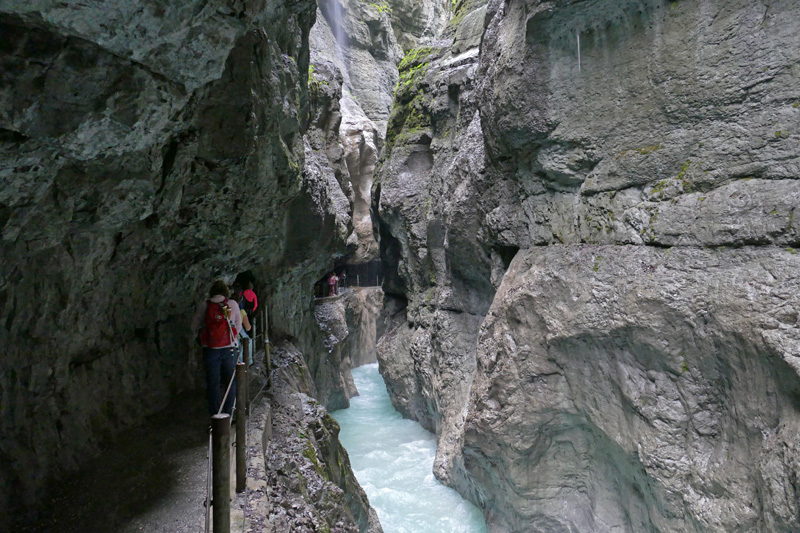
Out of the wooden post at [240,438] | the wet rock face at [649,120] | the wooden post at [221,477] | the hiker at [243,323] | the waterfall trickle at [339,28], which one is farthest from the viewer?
the waterfall trickle at [339,28]

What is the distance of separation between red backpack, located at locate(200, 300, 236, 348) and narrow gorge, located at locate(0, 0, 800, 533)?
1.16m

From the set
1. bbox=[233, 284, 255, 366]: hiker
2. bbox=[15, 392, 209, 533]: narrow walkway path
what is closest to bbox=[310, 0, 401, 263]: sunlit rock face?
bbox=[233, 284, 255, 366]: hiker

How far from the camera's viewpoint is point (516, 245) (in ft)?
26.5

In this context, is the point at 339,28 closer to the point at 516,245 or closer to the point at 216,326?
the point at 516,245

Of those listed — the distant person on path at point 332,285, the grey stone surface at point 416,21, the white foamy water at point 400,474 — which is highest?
the grey stone surface at point 416,21

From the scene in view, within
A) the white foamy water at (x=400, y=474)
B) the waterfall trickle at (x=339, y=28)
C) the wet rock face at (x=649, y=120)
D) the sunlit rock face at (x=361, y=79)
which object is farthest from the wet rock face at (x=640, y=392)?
the waterfall trickle at (x=339, y=28)

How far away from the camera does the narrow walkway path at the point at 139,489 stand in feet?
11.7

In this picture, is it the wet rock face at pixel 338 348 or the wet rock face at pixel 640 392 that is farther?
the wet rock face at pixel 338 348

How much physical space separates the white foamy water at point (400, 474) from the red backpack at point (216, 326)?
21.2 ft

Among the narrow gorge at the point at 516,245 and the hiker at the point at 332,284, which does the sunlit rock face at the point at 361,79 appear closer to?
the hiker at the point at 332,284

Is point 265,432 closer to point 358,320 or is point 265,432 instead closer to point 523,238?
point 523,238

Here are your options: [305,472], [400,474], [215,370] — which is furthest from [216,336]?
[400,474]

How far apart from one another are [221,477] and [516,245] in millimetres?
6435

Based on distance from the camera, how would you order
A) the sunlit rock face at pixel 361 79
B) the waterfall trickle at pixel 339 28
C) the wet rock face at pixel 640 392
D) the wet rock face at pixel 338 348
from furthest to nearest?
the waterfall trickle at pixel 339 28, the sunlit rock face at pixel 361 79, the wet rock face at pixel 338 348, the wet rock face at pixel 640 392
